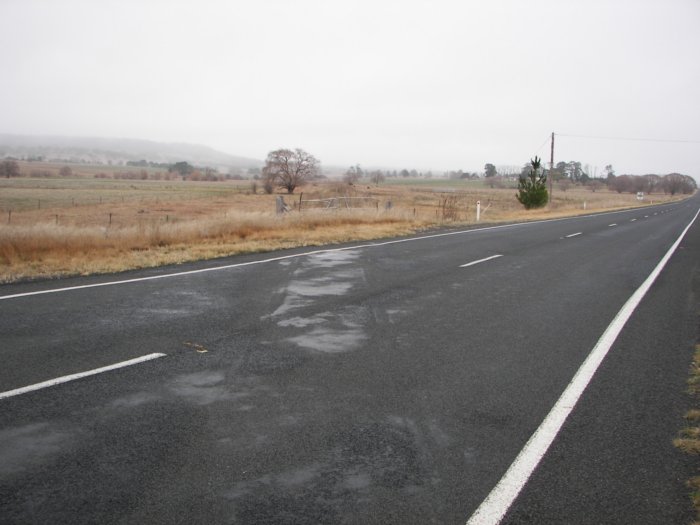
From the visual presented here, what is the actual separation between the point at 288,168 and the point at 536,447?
73.8 meters

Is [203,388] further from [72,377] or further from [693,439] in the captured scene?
[693,439]

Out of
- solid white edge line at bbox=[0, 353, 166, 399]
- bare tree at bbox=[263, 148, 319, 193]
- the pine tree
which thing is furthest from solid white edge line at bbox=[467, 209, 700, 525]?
bare tree at bbox=[263, 148, 319, 193]

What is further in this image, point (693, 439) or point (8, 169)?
point (8, 169)

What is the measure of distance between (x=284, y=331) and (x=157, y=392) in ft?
6.93

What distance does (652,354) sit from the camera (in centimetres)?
567

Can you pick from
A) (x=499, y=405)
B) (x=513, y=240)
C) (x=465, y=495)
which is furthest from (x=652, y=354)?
(x=513, y=240)

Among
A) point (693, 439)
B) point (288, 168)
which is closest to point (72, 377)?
point (693, 439)

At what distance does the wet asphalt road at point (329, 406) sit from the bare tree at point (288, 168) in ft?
222

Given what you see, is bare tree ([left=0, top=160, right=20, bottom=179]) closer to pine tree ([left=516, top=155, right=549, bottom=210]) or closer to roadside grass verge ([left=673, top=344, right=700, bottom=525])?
pine tree ([left=516, top=155, right=549, bottom=210])

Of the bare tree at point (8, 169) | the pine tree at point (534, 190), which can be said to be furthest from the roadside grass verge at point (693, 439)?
the bare tree at point (8, 169)

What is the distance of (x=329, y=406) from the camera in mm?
4160

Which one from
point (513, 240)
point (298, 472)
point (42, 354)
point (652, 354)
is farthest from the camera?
point (513, 240)

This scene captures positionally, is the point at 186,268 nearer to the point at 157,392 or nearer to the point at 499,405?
the point at 157,392

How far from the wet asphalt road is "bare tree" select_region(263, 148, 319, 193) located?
6780 centimetres
